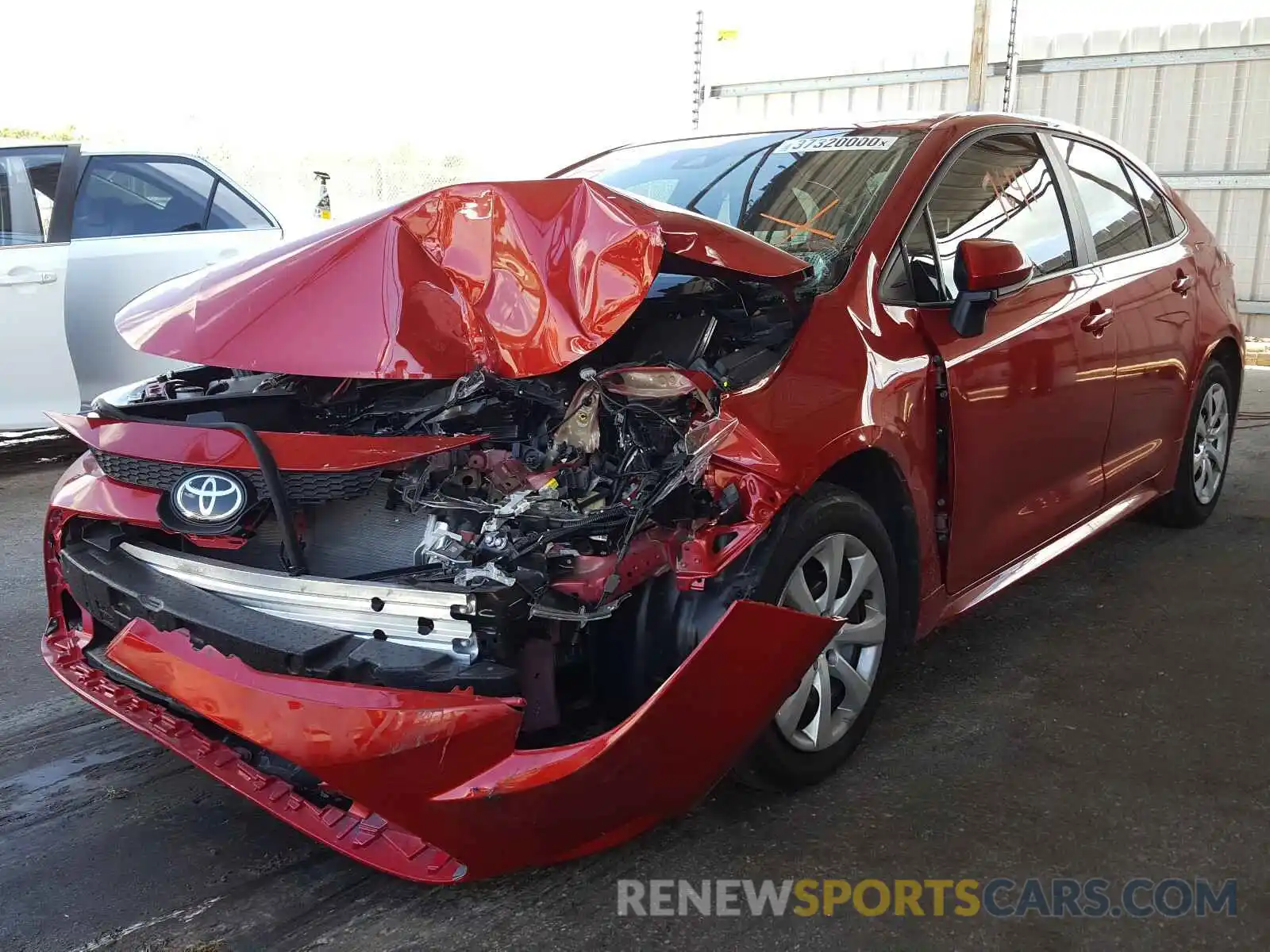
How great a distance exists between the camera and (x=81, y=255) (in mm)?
5523

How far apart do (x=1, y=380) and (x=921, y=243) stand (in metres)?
4.56

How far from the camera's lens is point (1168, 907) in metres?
2.22

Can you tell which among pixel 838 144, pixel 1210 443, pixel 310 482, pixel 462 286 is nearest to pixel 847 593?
pixel 462 286

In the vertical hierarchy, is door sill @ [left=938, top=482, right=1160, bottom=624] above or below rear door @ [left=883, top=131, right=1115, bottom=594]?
below

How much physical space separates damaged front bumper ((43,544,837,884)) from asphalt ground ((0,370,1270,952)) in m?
0.13

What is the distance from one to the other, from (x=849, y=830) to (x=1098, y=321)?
190 cm

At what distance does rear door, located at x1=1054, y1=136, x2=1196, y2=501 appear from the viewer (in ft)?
12.0

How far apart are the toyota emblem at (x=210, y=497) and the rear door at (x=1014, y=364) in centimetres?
166

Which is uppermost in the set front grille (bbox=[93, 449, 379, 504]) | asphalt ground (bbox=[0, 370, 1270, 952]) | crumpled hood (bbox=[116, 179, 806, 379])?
crumpled hood (bbox=[116, 179, 806, 379])

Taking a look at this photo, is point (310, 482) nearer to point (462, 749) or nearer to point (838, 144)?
point (462, 749)

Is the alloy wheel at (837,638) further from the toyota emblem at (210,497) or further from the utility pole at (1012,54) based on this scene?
the utility pole at (1012,54)

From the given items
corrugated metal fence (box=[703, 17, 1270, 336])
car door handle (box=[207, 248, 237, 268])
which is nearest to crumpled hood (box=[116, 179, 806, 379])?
car door handle (box=[207, 248, 237, 268])

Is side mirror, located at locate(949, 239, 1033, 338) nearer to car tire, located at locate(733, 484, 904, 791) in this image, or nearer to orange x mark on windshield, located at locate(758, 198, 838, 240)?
orange x mark on windshield, located at locate(758, 198, 838, 240)

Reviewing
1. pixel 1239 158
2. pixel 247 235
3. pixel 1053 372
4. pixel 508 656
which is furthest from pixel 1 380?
pixel 1239 158
